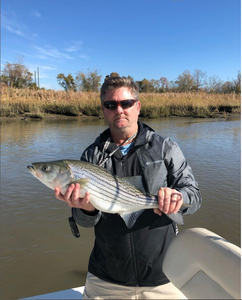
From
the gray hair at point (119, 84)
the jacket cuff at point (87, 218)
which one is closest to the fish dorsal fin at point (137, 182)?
the jacket cuff at point (87, 218)

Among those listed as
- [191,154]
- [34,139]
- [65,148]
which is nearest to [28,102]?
[34,139]

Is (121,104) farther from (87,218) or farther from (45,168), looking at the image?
(87,218)

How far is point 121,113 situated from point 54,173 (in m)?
0.83

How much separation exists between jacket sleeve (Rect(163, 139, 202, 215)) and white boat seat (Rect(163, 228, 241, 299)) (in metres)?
0.32

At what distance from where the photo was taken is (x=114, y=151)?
2.30m

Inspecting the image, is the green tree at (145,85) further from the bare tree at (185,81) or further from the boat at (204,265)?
the boat at (204,265)

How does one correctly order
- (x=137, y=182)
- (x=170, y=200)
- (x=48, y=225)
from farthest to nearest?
(x=48, y=225) → (x=137, y=182) → (x=170, y=200)

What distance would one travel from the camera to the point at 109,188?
2.03 metres

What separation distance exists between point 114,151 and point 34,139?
12421 millimetres

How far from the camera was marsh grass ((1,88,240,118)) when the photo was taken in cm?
2602

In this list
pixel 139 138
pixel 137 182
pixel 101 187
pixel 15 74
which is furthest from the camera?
pixel 15 74

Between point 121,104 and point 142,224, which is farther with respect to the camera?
point 121,104

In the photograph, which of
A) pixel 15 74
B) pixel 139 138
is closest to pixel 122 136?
pixel 139 138

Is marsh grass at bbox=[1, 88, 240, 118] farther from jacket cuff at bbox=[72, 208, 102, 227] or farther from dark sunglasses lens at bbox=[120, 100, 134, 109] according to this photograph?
jacket cuff at bbox=[72, 208, 102, 227]
